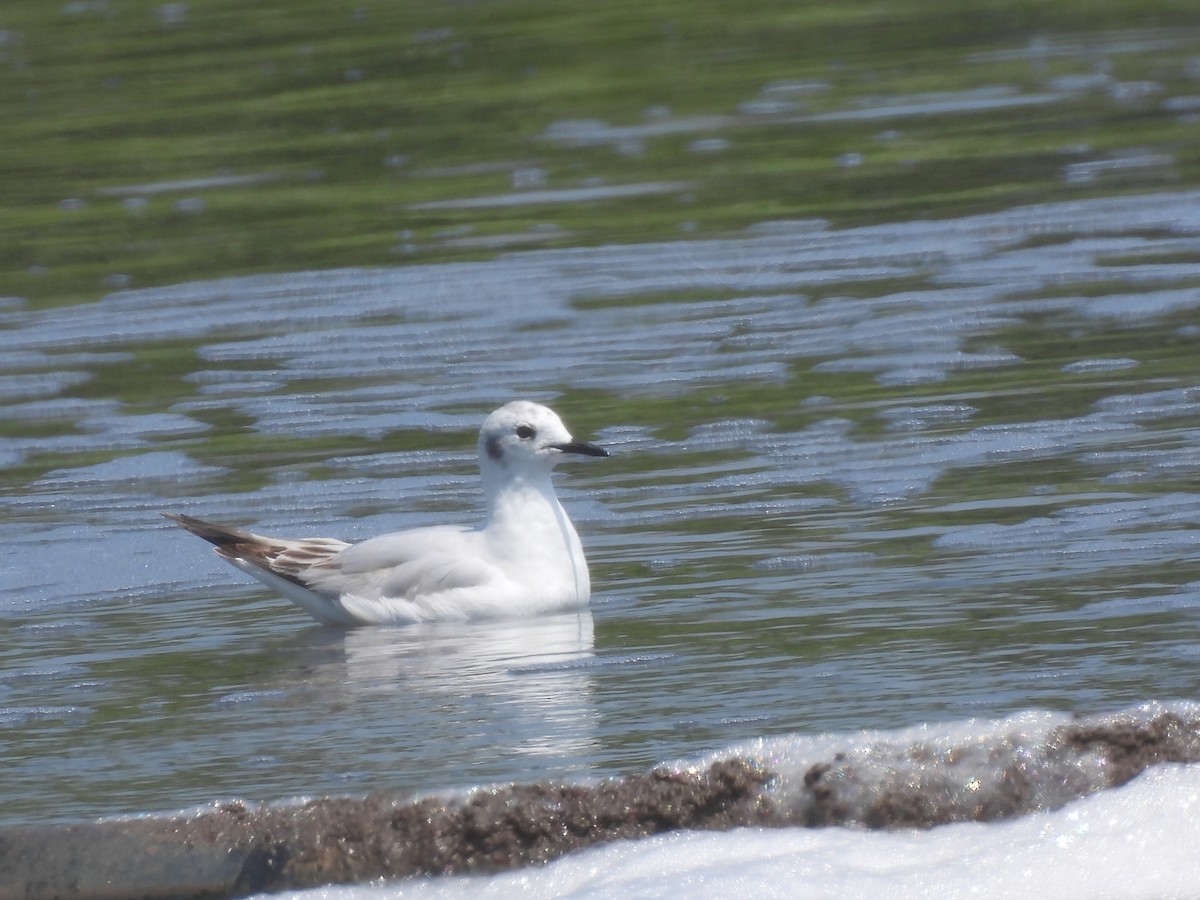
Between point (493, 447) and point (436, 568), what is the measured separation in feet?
1.71

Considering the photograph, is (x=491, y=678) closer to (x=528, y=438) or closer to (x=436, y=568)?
(x=436, y=568)

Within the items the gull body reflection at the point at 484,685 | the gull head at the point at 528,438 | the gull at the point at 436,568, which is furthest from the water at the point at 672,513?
the gull head at the point at 528,438

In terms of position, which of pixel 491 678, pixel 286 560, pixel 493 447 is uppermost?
pixel 493 447

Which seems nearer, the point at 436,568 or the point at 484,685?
the point at 484,685

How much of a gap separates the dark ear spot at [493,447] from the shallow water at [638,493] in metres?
0.47

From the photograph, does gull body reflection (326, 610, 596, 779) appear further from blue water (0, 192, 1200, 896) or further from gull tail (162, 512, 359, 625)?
gull tail (162, 512, 359, 625)

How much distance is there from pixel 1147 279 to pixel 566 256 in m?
3.13

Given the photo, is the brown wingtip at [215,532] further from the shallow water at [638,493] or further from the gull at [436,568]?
the shallow water at [638,493]

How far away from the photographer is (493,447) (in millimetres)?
8180

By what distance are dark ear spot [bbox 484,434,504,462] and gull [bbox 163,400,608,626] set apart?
143mm

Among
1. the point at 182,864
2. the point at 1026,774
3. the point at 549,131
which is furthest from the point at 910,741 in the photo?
the point at 549,131

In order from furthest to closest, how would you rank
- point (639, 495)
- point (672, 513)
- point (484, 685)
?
1. point (639, 495)
2. point (672, 513)
3. point (484, 685)

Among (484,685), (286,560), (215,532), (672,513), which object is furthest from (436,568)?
(484,685)

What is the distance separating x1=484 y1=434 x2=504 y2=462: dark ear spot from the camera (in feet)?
26.8
